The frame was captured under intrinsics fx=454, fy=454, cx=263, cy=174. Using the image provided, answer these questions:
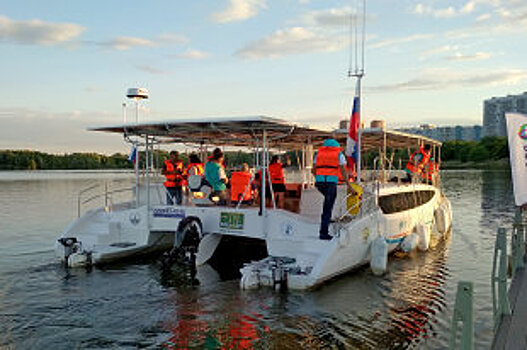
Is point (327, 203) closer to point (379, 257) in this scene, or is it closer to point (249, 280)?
point (379, 257)

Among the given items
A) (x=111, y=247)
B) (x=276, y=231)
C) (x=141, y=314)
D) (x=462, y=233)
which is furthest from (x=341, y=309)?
(x=462, y=233)

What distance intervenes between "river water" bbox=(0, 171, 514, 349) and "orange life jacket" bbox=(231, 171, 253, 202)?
1.98 metres

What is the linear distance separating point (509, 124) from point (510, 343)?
2.14m

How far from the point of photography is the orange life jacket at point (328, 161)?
9.48 metres

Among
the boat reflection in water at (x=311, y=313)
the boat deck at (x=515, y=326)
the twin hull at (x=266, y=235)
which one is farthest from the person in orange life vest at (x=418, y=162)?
the boat deck at (x=515, y=326)

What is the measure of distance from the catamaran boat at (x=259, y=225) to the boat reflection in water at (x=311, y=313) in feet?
1.55

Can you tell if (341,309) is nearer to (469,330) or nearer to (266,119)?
(266,119)

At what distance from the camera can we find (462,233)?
57.1ft

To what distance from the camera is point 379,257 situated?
1027 centimetres

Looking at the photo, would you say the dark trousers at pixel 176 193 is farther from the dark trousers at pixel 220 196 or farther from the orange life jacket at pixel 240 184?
the orange life jacket at pixel 240 184

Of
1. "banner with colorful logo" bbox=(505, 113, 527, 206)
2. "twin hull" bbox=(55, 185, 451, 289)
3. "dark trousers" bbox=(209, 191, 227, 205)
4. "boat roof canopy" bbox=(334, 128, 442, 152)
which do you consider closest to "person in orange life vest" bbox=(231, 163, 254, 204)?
"dark trousers" bbox=(209, 191, 227, 205)

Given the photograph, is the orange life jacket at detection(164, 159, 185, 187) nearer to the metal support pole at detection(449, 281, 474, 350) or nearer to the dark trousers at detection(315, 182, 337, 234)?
the dark trousers at detection(315, 182, 337, 234)

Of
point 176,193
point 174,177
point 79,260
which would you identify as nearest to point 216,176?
point 174,177

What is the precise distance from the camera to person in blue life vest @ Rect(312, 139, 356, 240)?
948 cm
